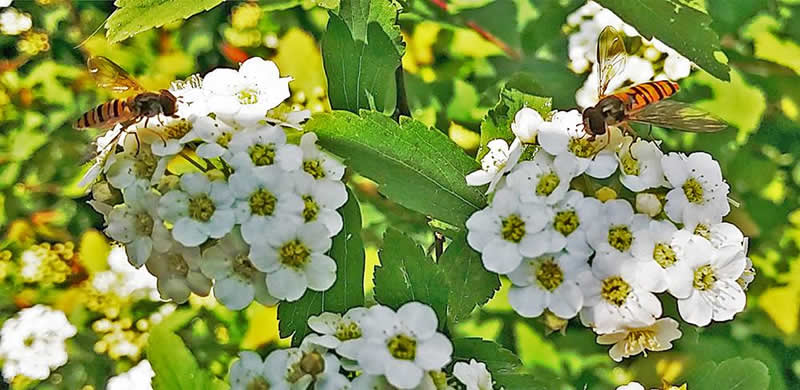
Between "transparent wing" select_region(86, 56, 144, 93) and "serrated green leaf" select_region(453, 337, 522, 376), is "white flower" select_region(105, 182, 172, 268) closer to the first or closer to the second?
"transparent wing" select_region(86, 56, 144, 93)

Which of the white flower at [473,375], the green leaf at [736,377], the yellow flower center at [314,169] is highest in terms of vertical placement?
the yellow flower center at [314,169]

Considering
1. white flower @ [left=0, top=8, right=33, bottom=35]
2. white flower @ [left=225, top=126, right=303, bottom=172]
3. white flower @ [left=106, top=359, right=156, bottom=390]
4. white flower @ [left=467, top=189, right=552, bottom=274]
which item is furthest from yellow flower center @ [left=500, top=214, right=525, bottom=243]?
white flower @ [left=0, top=8, right=33, bottom=35]

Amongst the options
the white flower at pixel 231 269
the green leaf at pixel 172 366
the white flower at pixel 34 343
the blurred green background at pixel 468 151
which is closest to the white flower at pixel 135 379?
the blurred green background at pixel 468 151

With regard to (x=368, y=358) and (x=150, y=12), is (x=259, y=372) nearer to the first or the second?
(x=368, y=358)

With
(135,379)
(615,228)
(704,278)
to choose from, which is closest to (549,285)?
(615,228)

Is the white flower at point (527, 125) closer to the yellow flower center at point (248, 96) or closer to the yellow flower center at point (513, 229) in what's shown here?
the yellow flower center at point (513, 229)

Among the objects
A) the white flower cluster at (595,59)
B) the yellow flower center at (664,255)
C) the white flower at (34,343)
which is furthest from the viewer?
the white flower at (34,343)
